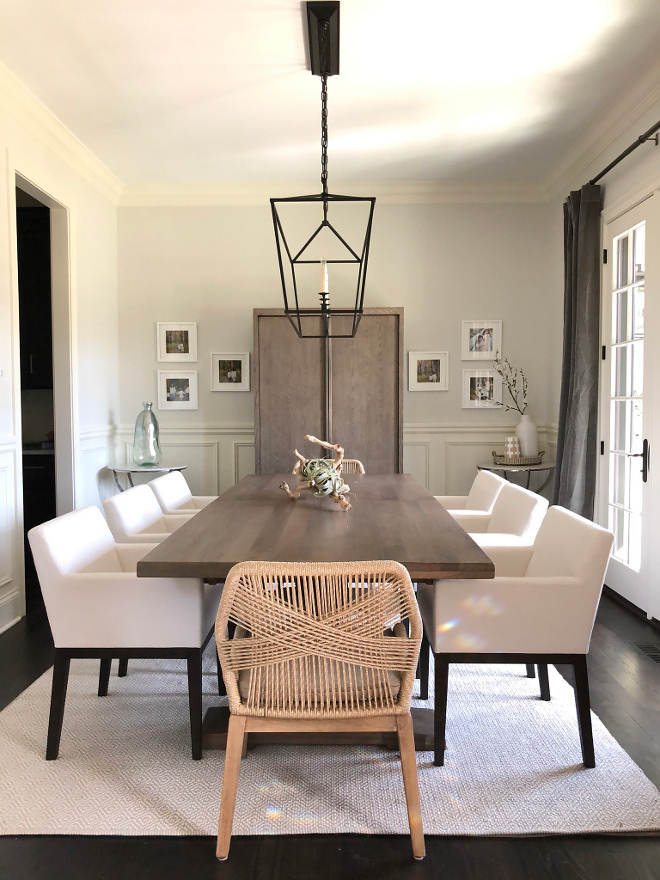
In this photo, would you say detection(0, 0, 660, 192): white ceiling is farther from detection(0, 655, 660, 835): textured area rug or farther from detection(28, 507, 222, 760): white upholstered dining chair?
detection(0, 655, 660, 835): textured area rug

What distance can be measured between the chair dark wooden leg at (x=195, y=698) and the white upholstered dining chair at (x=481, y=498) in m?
1.50

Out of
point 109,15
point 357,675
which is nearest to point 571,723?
point 357,675

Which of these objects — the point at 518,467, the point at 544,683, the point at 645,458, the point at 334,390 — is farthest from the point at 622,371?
the point at 544,683

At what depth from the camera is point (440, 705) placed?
200 centimetres

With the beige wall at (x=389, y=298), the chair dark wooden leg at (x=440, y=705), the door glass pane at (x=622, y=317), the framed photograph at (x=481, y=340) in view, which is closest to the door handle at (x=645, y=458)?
the door glass pane at (x=622, y=317)

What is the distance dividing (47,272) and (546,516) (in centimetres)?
428

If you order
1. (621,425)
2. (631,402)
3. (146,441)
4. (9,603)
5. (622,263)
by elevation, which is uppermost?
(622,263)

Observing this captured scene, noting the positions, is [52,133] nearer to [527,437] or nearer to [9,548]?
[9,548]

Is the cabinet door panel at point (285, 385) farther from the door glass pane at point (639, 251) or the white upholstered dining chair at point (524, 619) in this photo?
the white upholstered dining chair at point (524, 619)

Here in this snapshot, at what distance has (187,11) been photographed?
277 centimetres

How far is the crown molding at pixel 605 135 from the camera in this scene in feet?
10.9

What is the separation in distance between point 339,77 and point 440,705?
306 cm

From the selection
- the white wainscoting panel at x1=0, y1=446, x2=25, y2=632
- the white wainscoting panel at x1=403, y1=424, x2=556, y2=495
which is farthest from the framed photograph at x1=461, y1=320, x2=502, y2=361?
the white wainscoting panel at x1=0, y1=446, x2=25, y2=632

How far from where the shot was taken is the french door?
11.1ft
